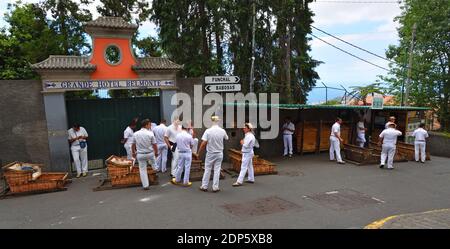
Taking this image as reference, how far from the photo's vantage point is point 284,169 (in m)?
11.1

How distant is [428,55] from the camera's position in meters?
22.3

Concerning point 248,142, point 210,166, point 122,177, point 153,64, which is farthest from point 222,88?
point 122,177

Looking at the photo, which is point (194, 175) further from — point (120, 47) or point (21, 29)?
point (21, 29)

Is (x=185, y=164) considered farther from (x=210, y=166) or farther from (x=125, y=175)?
(x=125, y=175)

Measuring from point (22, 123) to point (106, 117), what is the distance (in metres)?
2.40

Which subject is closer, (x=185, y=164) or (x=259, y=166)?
(x=185, y=164)

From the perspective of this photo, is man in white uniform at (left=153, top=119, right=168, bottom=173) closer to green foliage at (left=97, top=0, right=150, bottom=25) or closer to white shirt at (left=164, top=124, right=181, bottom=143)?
white shirt at (left=164, top=124, right=181, bottom=143)

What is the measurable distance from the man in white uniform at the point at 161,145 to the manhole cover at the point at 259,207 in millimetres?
3918

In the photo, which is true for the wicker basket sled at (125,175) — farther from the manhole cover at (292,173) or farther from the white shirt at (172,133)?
the manhole cover at (292,173)

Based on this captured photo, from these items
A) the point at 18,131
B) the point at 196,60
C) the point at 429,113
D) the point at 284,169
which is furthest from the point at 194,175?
the point at 429,113

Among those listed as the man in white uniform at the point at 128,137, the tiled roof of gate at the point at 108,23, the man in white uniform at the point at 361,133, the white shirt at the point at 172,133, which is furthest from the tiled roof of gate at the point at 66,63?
the man in white uniform at the point at 361,133

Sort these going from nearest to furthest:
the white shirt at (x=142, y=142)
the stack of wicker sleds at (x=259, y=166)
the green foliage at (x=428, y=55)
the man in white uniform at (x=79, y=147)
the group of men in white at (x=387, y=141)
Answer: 1. the white shirt at (x=142, y=142)
2. the man in white uniform at (x=79, y=147)
3. the stack of wicker sleds at (x=259, y=166)
4. the group of men in white at (x=387, y=141)
5. the green foliage at (x=428, y=55)

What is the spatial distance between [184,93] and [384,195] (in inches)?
271

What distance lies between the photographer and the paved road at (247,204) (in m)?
6.16
